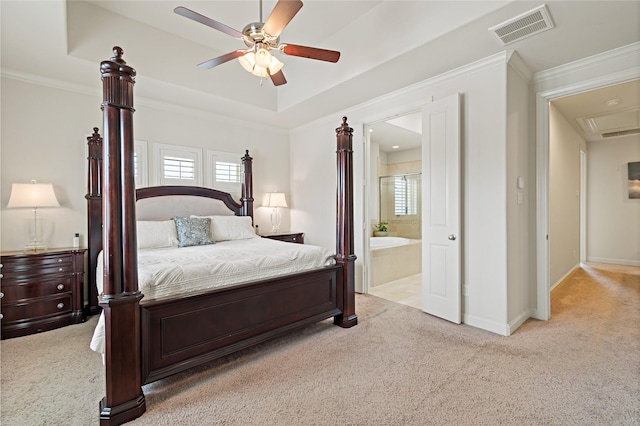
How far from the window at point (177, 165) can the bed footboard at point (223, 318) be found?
2.67 meters

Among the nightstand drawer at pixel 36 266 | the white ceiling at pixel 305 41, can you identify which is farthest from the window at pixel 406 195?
the nightstand drawer at pixel 36 266

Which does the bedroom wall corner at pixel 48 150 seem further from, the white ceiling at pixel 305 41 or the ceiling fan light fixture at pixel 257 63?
the ceiling fan light fixture at pixel 257 63

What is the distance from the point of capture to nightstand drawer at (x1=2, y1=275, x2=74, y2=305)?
2895 millimetres

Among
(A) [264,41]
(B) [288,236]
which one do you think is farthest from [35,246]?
(A) [264,41]

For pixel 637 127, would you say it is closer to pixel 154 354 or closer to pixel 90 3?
pixel 154 354

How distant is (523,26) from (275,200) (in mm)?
3830

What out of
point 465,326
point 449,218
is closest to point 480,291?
point 465,326

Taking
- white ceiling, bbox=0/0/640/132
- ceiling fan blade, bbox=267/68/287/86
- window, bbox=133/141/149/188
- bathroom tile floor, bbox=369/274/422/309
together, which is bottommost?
bathroom tile floor, bbox=369/274/422/309

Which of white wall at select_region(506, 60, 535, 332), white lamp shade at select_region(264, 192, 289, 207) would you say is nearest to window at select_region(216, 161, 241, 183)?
white lamp shade at select_region(264, 192, 289, 207)

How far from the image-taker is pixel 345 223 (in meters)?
3.21

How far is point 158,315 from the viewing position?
6.53 ft

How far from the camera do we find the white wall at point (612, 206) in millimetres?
5996

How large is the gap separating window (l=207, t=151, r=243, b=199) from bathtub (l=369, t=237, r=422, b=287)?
7.82ft

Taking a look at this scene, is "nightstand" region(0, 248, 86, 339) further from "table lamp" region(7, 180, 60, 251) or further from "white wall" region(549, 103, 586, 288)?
"white wall" region(549, 103, 586, 288)
